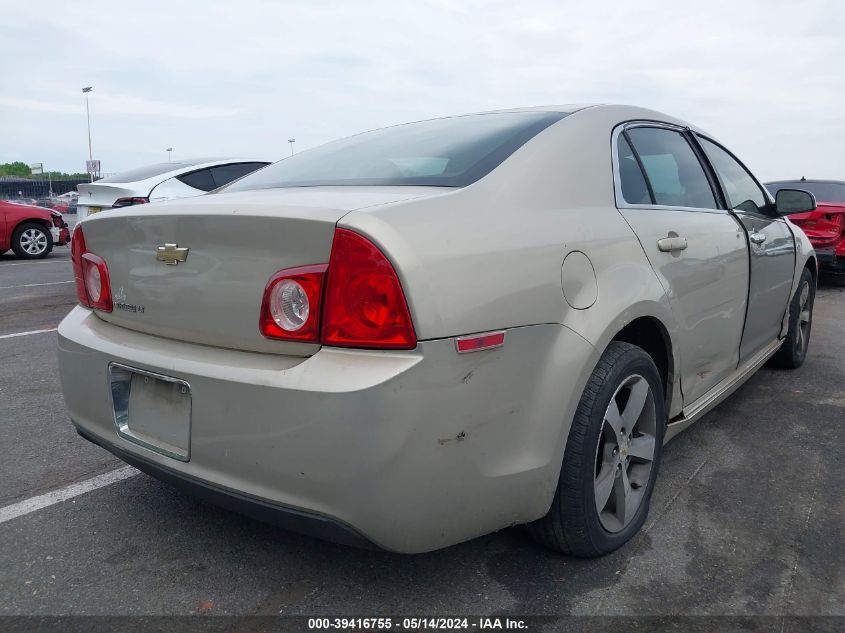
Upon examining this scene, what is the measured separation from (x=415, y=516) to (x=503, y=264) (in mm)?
682

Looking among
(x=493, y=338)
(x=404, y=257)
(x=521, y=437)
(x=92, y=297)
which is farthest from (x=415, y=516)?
(x=92, y=297)

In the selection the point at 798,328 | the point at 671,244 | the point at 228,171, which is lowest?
the point at 798,328

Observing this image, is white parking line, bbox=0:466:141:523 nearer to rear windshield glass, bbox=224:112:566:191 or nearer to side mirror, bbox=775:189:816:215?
rear windshield glass, bbox=224:112:566:191

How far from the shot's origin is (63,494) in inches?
109

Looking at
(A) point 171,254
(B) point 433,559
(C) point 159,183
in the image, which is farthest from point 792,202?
(C) point 159,183

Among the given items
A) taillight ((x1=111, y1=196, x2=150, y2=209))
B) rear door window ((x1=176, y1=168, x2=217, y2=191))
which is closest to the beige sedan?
taillight ((x1=111, y1=196, x2=150, y2=209))

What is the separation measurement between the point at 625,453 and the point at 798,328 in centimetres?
277

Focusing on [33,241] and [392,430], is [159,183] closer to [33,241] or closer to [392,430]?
[33,241]

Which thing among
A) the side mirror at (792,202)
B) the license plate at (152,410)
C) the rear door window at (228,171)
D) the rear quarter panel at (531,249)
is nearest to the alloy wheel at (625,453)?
the rear quarter panel at (531,249)

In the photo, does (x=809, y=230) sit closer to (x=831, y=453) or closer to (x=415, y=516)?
(x=831, y=453)

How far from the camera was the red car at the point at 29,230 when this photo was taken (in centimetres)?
1237

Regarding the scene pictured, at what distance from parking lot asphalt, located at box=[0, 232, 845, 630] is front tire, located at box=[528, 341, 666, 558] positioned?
0.10 m

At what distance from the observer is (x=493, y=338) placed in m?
→ 1.83

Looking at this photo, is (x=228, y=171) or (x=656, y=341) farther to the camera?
(x=228, y=171)
